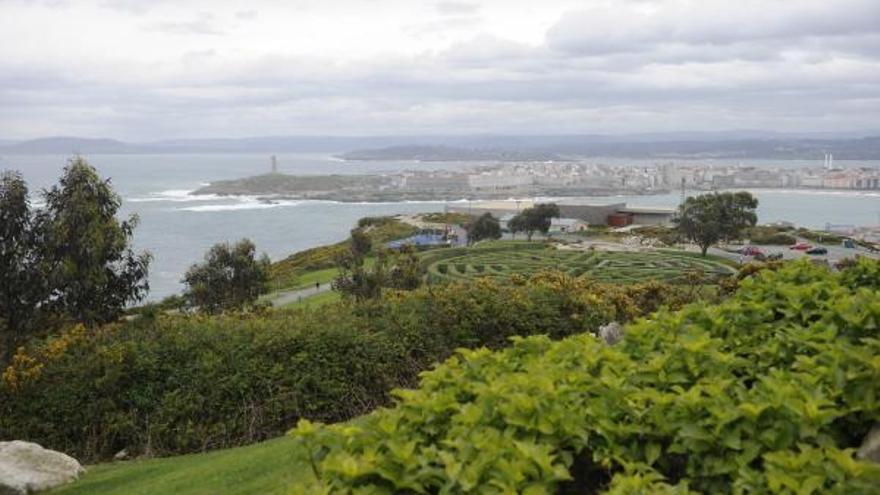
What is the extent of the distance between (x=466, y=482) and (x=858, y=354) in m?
1.62

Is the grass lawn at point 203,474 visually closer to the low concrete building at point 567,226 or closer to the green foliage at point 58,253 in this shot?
the green foliage at point 58,253

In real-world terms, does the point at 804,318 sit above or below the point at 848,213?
above

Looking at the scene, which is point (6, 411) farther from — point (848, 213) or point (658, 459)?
point (848, 213)

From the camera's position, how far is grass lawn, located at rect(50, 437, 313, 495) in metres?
5.99

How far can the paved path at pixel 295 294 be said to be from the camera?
2848cm

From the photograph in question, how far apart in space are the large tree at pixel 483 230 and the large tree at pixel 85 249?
3880 cm

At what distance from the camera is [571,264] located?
31047mm

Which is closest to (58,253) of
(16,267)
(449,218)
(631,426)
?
(16,267)

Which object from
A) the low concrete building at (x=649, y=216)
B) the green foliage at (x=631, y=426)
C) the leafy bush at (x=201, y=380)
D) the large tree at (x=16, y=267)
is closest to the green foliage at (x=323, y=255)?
the large tree at (x=16, y=267)

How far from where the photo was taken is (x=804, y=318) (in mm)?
4090

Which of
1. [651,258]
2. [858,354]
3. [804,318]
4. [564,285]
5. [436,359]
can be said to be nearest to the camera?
[858,354]

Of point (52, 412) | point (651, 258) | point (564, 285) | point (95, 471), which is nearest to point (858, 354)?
point (95, 471)

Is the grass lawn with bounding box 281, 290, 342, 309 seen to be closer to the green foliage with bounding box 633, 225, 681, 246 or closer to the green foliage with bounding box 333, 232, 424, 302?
the green foliage with bounding box 333, 232, 424, 302

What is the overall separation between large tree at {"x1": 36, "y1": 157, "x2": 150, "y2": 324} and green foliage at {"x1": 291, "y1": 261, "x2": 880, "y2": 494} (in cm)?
865
